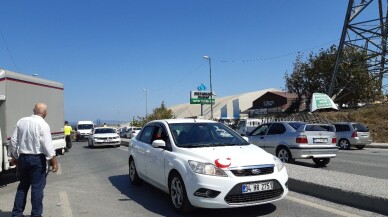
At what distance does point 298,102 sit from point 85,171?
3555 centimetres

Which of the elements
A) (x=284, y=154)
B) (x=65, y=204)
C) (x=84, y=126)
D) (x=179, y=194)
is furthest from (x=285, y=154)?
(x=84, y=126)

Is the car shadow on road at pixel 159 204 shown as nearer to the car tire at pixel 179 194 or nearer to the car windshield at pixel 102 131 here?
the car tire at pixel 179 194

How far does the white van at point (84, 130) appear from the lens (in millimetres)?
38062

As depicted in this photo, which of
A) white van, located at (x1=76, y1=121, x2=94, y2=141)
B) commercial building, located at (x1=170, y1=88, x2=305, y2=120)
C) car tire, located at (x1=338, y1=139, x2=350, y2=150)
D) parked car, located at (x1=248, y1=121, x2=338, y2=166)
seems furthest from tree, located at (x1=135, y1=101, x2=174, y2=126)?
parked car, located at (x1=248, y1=121, x2=338, y2=166)

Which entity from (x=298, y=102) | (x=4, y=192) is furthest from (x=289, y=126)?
(x=298, y=102)

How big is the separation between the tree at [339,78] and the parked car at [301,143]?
25.3 m

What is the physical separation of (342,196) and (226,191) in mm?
2298

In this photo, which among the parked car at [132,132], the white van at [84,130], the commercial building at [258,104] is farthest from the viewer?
the commercial building at [258,104]

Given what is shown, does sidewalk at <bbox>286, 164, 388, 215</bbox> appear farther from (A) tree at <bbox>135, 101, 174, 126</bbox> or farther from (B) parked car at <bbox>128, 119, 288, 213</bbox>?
(A) tree at <bbox>135, 101, 174, 126</bbox>

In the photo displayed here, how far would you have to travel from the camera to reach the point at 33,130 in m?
5.79

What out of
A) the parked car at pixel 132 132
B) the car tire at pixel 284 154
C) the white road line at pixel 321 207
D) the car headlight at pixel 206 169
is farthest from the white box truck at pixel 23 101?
the parked car at pixel 132 132

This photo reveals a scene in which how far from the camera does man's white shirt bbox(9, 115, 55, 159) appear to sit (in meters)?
5.74

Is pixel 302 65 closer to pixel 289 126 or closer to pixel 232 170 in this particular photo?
pixel 289 126

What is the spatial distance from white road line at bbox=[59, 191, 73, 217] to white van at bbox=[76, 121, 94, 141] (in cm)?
2946
